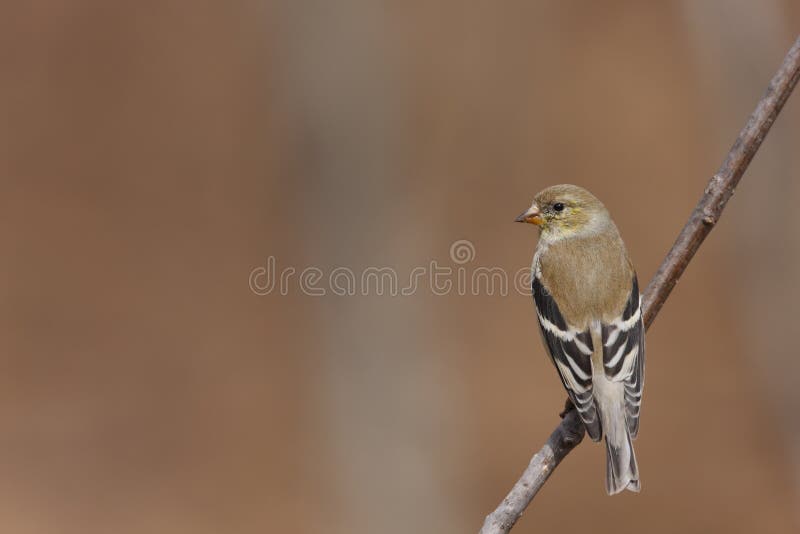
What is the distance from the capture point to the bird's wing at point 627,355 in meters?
4.16

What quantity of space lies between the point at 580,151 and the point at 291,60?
27.4 feet

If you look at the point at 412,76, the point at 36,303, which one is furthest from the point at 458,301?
the point at 36,303

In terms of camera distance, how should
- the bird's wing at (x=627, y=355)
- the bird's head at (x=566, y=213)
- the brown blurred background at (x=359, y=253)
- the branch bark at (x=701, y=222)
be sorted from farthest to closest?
the brown blurred background at (x=359, y=253) < the bird's head at (x=566, y=213) < the bird's wing at (x=627, y=355) < the branch bark at (x=701, y=222)

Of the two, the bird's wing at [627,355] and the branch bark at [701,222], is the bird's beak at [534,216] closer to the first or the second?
the bird's wing at [627,355]

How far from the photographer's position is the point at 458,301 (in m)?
12.2

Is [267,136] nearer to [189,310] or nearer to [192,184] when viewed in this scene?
[192,184]

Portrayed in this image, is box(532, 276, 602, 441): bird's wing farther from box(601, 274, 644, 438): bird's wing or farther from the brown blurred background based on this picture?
the brown blurred background

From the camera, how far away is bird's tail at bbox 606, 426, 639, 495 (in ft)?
13.0

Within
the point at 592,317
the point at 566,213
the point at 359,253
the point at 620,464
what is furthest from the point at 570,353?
the point at 359,253

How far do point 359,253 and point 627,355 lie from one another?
8.03ft

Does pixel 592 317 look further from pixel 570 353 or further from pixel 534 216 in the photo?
pixel 534 216

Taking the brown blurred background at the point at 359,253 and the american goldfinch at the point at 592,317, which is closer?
the american goldfinch at the point at 592,317

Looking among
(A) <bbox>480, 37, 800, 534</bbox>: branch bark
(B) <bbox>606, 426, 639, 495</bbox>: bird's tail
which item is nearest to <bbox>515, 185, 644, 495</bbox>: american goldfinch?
(B) <bbox>606, 426, 639, 495</bbox>: bird's tail

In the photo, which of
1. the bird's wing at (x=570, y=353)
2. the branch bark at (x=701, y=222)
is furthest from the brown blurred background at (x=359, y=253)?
the branch bark at (x=701, y=222)
